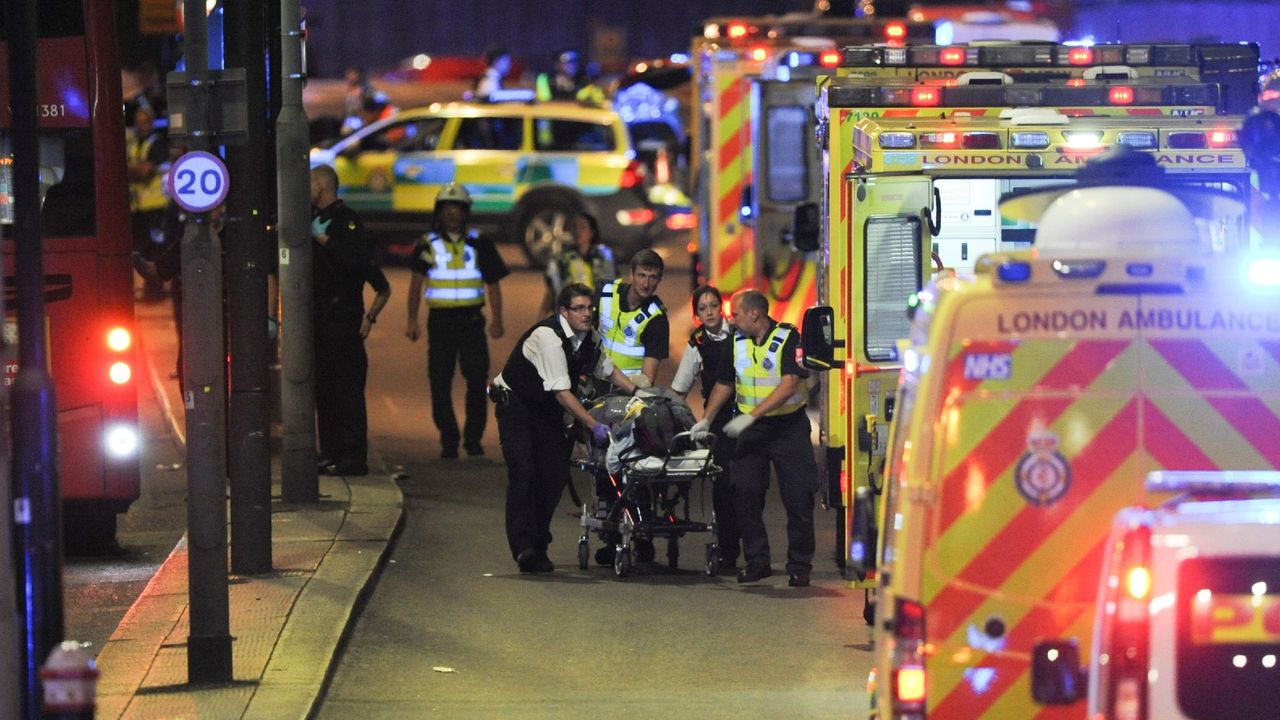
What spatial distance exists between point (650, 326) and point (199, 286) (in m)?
4.06

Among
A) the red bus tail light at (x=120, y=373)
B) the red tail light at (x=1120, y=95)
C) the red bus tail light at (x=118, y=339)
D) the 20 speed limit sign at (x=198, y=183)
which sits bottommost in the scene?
the red bus tail light at (x=120, y=373)

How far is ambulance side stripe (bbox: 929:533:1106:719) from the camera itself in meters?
5.62

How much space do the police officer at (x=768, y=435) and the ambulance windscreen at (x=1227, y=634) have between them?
5897 millimetres

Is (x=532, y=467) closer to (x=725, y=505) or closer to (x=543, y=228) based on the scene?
(x=725, y=505)

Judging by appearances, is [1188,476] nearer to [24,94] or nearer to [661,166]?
[24,94]

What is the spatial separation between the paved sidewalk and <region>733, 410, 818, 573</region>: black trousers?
6.42 feet

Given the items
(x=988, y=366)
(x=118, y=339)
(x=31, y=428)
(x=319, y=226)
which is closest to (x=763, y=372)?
(x=118, y=339)

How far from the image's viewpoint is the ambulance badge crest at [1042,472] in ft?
18.6

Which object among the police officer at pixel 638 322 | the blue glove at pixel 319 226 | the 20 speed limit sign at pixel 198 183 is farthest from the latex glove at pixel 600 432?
the blue glove at pixel 319 226

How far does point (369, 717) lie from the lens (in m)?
8.55

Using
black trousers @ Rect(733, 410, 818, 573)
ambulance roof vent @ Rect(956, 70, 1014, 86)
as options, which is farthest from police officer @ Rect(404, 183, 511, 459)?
ambulance roof vent @ Rect(956, 70, 1014, 86)

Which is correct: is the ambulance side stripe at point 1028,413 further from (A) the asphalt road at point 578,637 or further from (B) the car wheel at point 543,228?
(B) the car wheel at point 543,228

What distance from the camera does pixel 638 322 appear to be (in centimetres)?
1241

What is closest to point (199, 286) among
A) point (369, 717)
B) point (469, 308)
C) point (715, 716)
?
point (369, 717)
